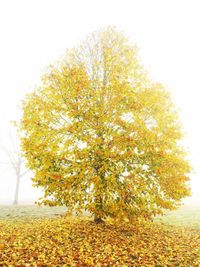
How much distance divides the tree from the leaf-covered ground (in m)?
1.18

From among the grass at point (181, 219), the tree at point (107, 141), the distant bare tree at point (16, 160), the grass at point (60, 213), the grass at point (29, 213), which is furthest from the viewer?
the distant bare tree at point (16, 160)

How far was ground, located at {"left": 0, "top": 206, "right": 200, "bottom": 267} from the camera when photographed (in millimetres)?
8789

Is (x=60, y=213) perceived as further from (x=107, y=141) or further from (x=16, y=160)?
(x=16, y=160)

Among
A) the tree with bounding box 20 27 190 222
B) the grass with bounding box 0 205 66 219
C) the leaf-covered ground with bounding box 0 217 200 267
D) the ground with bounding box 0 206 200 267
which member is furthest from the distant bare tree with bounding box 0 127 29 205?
the tree with bounding box 20 27 190 222

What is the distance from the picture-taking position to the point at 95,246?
10.2m

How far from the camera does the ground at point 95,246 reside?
346 inches

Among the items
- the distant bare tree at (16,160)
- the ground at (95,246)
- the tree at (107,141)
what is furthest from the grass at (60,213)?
the distant bare tree at (16,160)

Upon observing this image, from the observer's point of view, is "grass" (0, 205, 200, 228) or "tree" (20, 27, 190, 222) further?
"grass" (0, 205, 200, 228)

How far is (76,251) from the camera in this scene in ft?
31.5

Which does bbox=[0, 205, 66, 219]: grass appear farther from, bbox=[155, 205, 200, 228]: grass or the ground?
bbox=[155, 205, 200, 228]: grass

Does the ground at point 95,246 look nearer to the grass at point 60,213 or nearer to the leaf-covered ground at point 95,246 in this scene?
the leaf-covered ground at point 95,246

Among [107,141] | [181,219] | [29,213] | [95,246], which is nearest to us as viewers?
[95,246]

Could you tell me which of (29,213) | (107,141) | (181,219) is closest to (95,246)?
(107,141)

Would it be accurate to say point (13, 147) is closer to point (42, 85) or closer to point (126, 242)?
point (42, 85)
